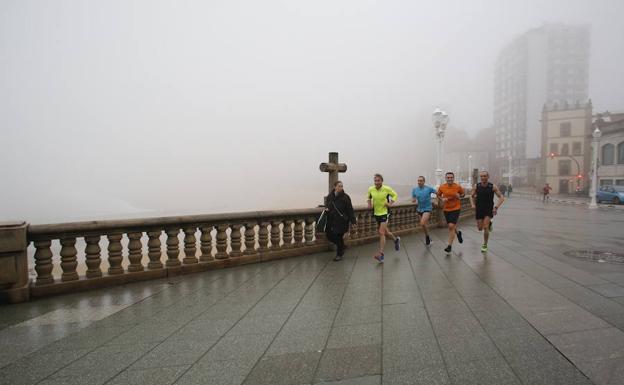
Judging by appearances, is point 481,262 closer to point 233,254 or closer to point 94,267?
point 233,254

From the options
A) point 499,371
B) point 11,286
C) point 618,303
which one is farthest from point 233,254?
point 618,303

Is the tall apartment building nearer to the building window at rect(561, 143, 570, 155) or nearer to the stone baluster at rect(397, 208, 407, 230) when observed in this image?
the building window at rect(561, 143, 570, 155)

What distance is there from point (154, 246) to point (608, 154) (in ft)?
234

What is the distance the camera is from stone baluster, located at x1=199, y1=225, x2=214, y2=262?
25.2ft

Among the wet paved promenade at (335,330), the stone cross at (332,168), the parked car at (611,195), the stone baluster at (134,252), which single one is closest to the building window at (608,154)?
the parked car at (611,195)

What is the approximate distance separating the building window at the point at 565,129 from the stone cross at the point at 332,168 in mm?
86201

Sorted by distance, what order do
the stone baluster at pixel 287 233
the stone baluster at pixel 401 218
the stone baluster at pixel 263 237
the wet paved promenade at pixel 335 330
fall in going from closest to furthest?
the wet paved promenade at pixel 335 330 → the stone baluster at pixel 263 237 → the stone baluster at pixel 287 233 → the stone baluster at pixel 401 218

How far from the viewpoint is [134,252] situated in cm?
688

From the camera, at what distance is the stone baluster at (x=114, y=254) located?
21.8 feet

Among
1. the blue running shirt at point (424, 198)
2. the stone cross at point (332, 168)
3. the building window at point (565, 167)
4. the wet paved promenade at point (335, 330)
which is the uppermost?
the building window at point (565, 167)

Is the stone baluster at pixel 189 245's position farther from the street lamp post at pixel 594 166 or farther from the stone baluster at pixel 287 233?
the street lamp post at pixel 594 166

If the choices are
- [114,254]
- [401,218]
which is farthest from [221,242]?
[401,218]

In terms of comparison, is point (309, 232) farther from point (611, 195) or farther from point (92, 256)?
point (611, 195)

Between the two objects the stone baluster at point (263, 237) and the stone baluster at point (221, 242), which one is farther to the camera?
the stone baluster at point (263, 237)
